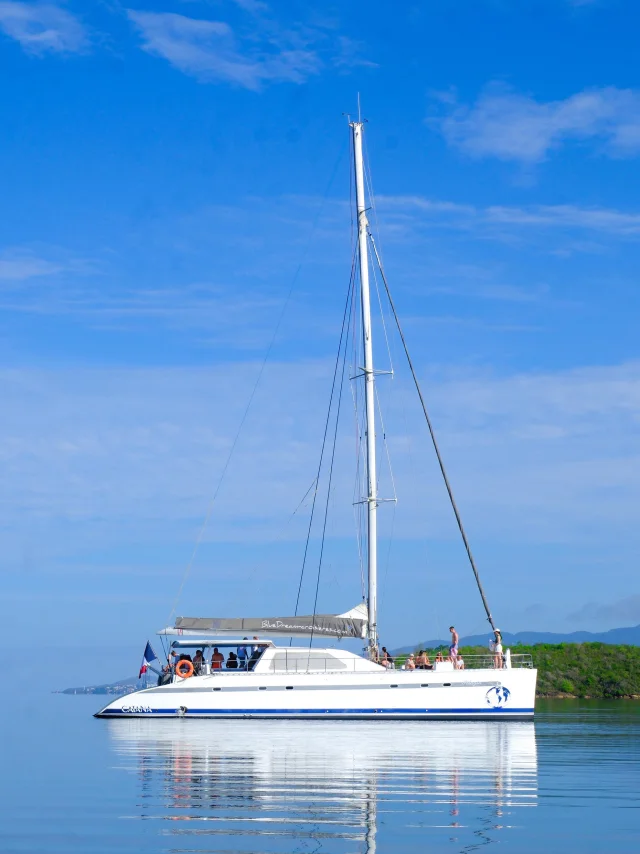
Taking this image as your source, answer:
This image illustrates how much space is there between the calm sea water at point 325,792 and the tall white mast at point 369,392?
6.41 meters

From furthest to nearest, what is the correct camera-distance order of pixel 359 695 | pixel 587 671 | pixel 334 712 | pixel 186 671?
pixel 587 671 < pixel 186 671 < pixel 334 712 < pixel 359 695

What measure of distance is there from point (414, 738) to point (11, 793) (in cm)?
1190

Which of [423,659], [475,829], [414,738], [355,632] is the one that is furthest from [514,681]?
[475,829]

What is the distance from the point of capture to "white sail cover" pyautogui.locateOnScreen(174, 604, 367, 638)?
36.5 metres

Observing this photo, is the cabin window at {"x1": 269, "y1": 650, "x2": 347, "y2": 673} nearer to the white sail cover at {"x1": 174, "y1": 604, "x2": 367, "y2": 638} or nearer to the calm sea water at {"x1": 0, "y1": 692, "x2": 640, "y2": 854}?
the white sail cover at {"x1": 174, "y1": 604, "x2": 367, "y2": 638}

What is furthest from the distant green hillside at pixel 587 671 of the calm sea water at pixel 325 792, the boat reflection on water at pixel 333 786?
the boat reflection on water at pixel 333 786

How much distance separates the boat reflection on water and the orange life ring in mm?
5781

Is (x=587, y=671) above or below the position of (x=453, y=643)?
below

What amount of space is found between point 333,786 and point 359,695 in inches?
689

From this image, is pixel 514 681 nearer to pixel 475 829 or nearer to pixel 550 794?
pixel 550 794

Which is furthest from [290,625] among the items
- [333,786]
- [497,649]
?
→ [333,786]

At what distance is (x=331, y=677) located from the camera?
1377 inches

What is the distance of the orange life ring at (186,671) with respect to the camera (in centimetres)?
3631

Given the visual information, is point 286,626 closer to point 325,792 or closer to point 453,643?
point 453,643
